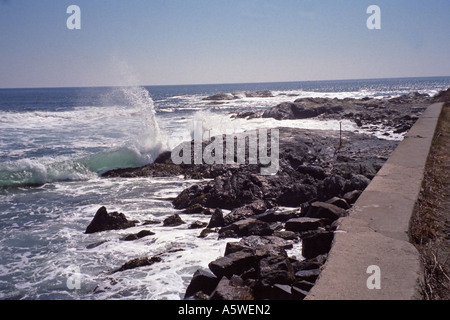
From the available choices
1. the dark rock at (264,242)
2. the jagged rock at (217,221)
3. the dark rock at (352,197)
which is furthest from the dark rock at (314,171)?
the dark rock at (264,242)

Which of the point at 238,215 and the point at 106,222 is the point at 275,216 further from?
the point at 106,222

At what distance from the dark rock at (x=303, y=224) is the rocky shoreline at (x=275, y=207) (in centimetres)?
1

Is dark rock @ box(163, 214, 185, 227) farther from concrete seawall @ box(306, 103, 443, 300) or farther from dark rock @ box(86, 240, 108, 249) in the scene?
concrete seawall @ box(306, 103, 443, 300)

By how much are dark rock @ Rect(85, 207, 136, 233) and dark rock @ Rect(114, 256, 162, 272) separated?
1.78m

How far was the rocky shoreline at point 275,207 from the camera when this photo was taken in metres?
3.47

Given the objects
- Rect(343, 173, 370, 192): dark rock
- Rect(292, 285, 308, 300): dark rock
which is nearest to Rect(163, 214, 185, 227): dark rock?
Rect(343, 173, 370, 192): dark rock

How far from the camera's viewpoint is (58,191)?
9.87 m

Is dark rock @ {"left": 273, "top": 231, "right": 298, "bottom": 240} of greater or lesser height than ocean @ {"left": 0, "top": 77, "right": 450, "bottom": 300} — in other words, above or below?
above

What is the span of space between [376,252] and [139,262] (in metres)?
3.28

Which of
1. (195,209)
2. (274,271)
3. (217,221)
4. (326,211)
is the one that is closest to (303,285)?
(274,271)

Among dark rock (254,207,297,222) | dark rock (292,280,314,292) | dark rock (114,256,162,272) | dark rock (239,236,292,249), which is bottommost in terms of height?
dark rock (114,256,162,272)

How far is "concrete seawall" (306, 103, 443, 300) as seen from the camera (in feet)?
7.91
